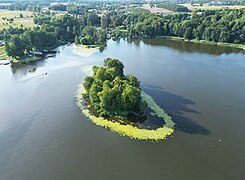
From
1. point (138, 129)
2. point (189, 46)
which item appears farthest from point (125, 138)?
point (189, 46)

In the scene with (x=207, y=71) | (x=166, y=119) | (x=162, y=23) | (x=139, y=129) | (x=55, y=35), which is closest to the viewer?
(x=139, y=129)

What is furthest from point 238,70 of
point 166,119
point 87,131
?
point 87,131

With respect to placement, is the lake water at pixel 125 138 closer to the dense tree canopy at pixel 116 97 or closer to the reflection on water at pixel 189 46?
the dense tree canopy at pixel 116 97

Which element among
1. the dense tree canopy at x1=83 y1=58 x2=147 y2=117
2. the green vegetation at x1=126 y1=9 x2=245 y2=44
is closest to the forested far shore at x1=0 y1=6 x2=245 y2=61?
the green vegetation at x1=126 y1=9 x2=245 y2=44

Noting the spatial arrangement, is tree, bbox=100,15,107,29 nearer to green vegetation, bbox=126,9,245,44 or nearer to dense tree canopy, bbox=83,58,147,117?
green vegetation, bbox=126,9,245,44

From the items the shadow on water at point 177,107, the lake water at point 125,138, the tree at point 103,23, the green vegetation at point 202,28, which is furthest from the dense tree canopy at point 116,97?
the tree at point 103,23

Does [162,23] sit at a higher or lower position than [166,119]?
higher

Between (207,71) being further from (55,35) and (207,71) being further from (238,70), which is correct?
(55,35)
